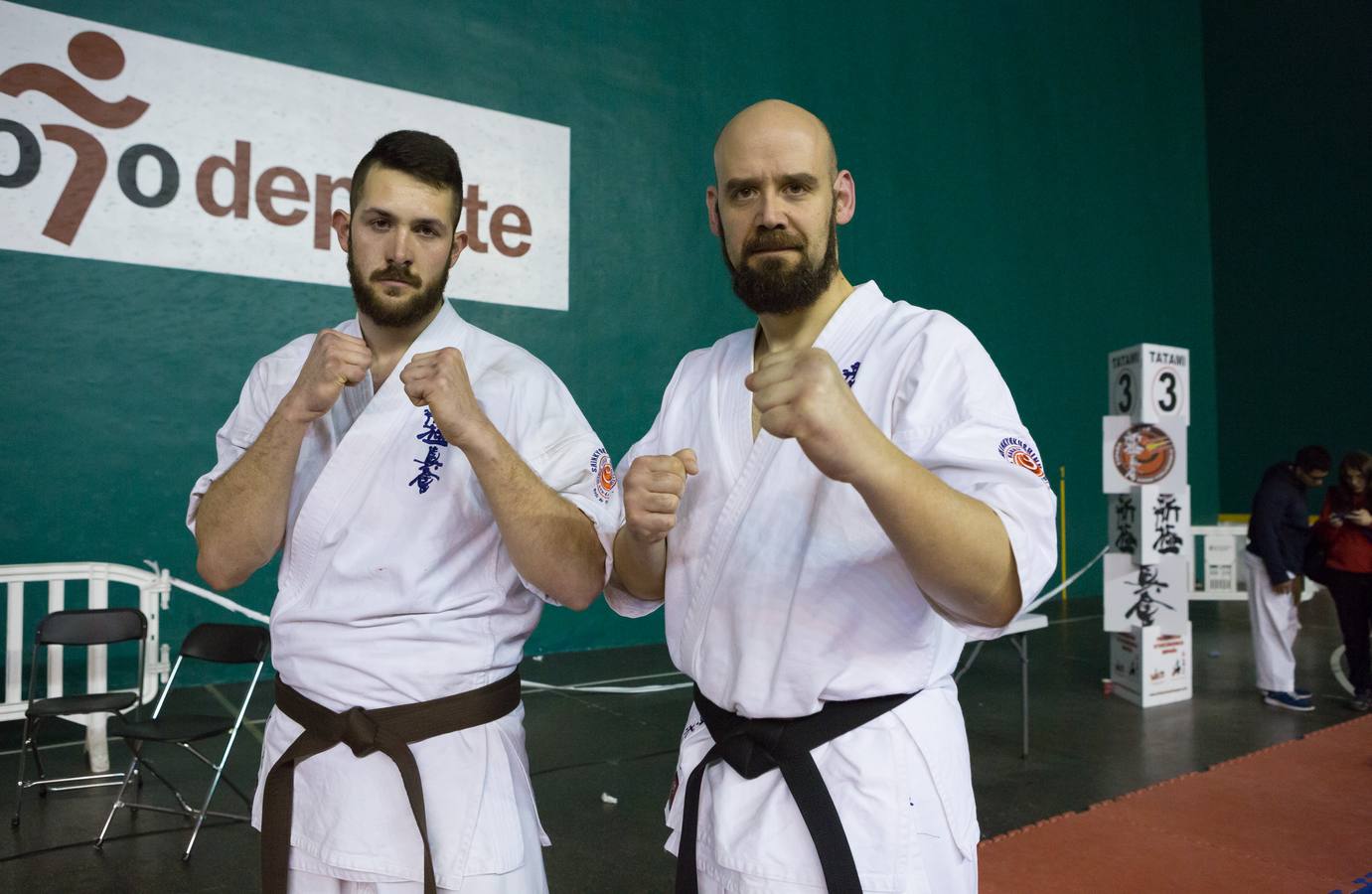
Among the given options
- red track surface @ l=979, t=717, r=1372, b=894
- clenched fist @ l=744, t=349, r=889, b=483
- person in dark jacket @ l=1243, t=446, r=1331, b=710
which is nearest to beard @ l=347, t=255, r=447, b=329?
clenched fist @ l=744, t=349, r=889, b=483

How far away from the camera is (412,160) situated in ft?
4.67

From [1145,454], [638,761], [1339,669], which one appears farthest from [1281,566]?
[638,761]

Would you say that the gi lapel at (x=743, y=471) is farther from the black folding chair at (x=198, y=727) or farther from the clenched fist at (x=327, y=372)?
the black folding chair at (x=198, y=727)

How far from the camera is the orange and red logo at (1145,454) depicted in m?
5.27

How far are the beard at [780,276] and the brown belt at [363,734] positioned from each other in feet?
2.30

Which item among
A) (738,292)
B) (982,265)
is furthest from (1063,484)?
(738,292)

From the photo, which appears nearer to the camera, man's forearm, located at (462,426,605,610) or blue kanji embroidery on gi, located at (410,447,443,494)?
man's forearm, located at (462,426,605,610)

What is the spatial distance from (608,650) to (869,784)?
5.52 meters

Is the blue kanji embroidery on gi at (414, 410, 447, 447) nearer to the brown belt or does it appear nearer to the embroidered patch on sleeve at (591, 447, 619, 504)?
the embroidered patch on sleeve at (591, 447, 619, 504)

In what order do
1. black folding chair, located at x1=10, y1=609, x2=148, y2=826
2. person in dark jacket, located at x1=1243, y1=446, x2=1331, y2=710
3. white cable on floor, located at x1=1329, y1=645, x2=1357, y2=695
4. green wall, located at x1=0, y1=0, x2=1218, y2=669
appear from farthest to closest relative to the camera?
white cable on floor, located at x1=1329, y1=645, x2=1357, y2=695 < person in dark jacket, located at x1=1243, y1=446, x2=1331, y2=710 < green wall, located at x1=0, y1=0, x2=1218, y2=669 < black folding chair, located at x1=10, y1=609, x2=148, y2=826

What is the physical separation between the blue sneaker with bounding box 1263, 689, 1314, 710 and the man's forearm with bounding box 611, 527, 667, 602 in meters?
5.04

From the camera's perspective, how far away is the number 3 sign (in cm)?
519

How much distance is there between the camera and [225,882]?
2854 millimetres

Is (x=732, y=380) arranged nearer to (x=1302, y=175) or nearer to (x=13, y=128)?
(x=13, y=128)
